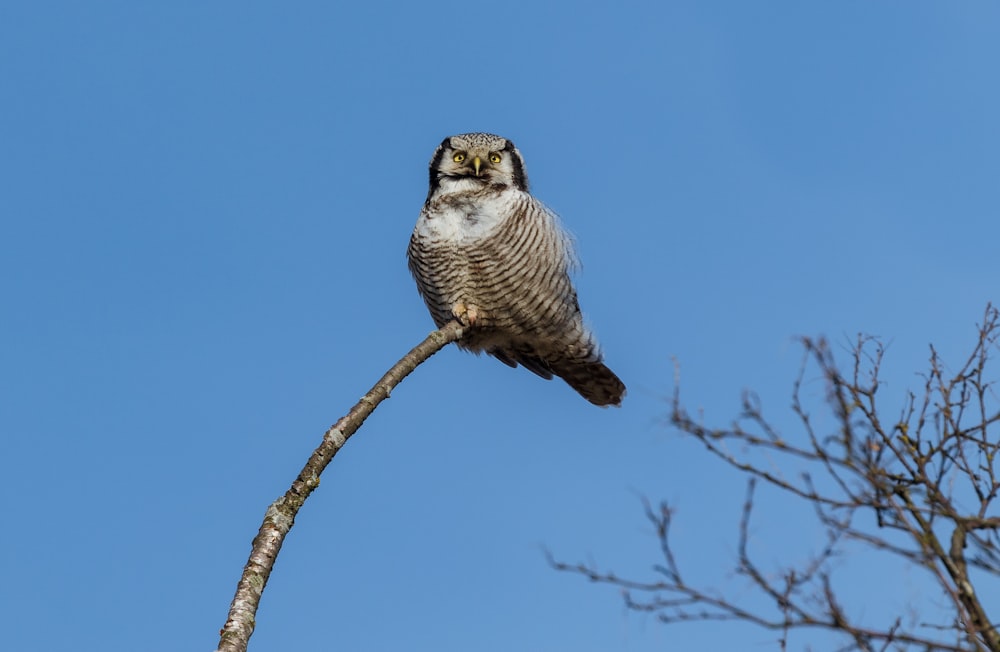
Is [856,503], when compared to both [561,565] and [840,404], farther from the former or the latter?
[561,565]

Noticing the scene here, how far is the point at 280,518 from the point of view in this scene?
4.44 metres

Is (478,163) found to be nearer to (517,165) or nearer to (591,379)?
(517,165)

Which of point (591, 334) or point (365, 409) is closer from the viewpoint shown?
point (365, 409)

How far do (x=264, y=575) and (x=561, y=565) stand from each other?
1133 mm

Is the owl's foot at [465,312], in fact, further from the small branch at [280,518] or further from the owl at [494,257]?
the small branch at [280,518]

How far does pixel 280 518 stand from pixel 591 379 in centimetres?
400

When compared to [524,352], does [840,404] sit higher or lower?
lower

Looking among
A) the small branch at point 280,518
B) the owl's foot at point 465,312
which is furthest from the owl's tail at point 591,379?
the small branch at point 280,518

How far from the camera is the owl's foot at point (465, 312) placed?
730 centimetres

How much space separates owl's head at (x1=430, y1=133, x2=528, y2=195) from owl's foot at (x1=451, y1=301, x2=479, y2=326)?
740 millimetres

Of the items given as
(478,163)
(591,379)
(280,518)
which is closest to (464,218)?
(478,163)

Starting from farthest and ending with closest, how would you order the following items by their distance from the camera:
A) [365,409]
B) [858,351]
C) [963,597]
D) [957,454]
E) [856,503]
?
[365,409] → [858,351] → [957,454] → [856,503] → [963,597]

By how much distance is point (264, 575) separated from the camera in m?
4.23

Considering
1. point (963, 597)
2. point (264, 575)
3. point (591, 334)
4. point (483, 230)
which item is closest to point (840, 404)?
point (963, 597)
